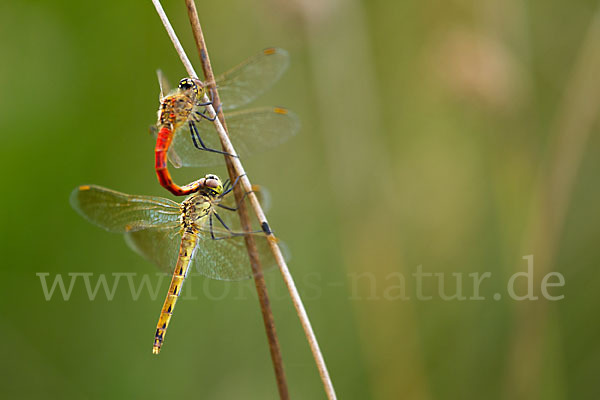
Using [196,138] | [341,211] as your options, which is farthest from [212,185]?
[341,211]

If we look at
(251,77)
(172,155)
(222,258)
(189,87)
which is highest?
(251,77)

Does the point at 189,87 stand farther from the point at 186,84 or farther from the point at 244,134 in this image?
the point at 244,134

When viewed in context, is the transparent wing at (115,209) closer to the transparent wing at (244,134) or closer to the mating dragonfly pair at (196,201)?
the mating dragonfly pair at (196,201)

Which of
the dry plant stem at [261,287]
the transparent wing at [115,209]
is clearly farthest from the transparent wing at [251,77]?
the dry plant stem at [261,287]

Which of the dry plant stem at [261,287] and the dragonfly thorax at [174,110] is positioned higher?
the dragonfly thorax at [174,110]

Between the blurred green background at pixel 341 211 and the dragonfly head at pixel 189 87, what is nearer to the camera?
the dragonfly head at pixel 189 87

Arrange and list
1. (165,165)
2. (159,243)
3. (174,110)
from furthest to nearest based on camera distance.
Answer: (159,243) < (174,110) < (165,165)
